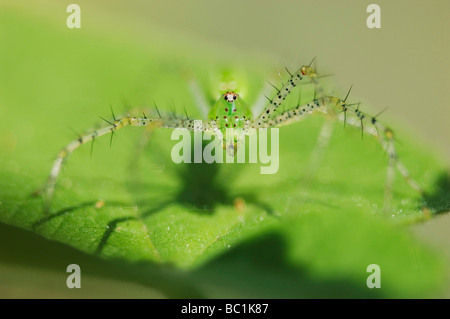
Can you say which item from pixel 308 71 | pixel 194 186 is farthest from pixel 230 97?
pixel 194 186

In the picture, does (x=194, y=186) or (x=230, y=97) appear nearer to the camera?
(x=194, y=186)

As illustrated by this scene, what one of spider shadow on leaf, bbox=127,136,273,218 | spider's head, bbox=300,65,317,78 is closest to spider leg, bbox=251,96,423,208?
spider's head, bbox=300,65,317,78

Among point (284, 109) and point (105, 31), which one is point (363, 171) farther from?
point (105, 31)


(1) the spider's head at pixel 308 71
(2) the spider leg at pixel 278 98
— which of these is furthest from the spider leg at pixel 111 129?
(1) the spider's head at pixel 308 71

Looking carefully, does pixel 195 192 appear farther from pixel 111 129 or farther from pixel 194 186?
pixel 111 129

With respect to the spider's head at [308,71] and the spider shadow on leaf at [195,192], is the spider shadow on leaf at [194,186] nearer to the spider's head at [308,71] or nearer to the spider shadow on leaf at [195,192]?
the spider shadow on leaf at [195,192]

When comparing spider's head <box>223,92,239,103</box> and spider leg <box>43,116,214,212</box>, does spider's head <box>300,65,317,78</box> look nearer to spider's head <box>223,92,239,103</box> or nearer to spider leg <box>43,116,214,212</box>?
spider's head <box>223,92,239,103</box>

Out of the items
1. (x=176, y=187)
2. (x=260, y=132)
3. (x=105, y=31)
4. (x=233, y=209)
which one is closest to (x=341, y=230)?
(x=233, y=209)

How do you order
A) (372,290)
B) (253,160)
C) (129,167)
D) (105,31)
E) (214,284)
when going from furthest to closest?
(105,31)
(253,160)
(129,167)
(372,290)
(214,284)
